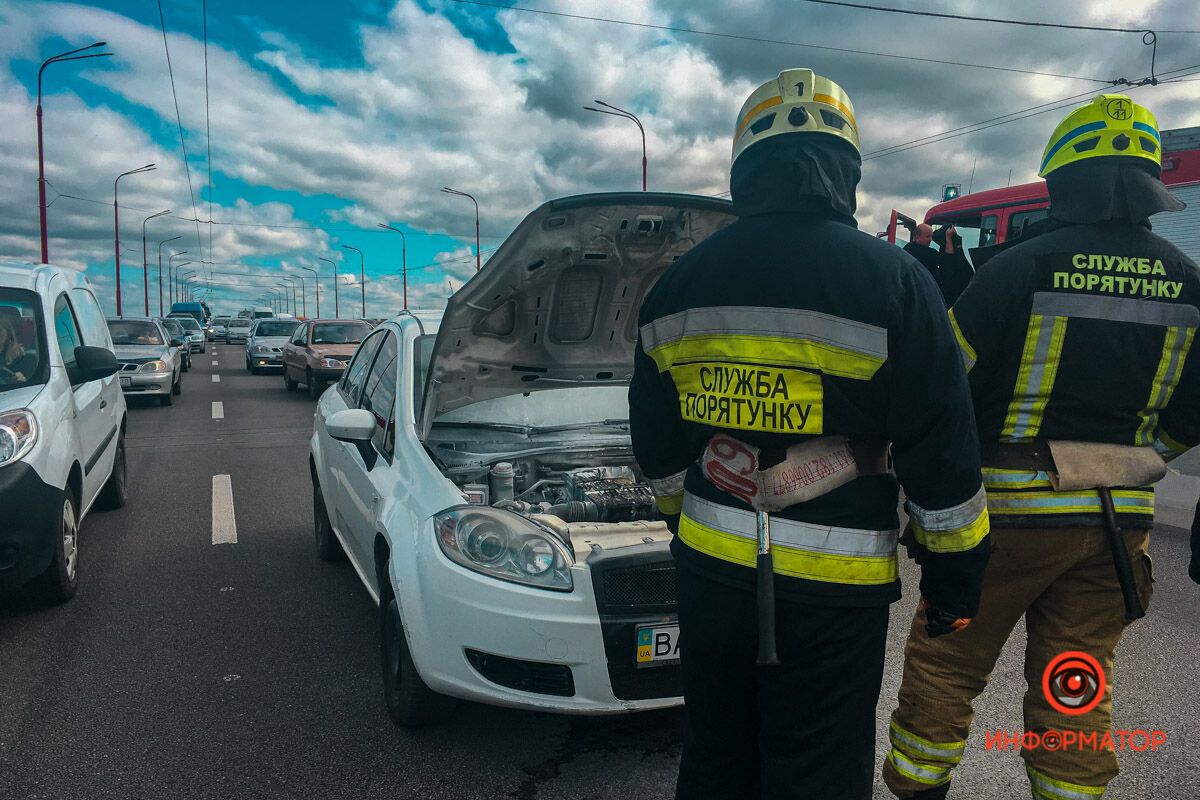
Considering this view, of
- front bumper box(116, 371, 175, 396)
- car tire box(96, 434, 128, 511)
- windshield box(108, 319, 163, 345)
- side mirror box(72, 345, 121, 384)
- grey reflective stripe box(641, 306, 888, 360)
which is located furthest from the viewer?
windshield box(108, 319, 163, 345)

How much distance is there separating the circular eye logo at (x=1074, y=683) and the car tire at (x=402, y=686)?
6.53 feet

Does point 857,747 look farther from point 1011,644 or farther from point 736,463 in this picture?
point 1011,644

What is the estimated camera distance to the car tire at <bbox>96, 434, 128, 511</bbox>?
6727 millimetres

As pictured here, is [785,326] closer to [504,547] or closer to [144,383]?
[504,547]

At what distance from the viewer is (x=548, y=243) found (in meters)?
3.66

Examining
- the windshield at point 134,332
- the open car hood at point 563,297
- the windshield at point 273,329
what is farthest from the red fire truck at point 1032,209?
the windshield at point 273,329

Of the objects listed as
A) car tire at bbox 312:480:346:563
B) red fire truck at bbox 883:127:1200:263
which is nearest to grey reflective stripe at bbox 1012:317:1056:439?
car tire at bbox 312:480:346:563

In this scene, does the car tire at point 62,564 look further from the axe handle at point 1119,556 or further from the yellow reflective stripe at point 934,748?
the axe handle at point 1119,556

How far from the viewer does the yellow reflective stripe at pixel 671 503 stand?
224 centimetres

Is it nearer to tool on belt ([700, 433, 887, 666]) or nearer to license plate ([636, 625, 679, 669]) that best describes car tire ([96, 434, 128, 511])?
license plate ([636, 625, 679, 669])

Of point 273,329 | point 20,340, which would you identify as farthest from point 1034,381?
point 273,329

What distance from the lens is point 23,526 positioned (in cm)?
407

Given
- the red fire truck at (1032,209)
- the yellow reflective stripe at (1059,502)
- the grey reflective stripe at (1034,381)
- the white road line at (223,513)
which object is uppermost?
the red fire truck at (1032,209)

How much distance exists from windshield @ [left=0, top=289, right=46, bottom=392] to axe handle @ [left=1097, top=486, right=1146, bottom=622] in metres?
5.09
